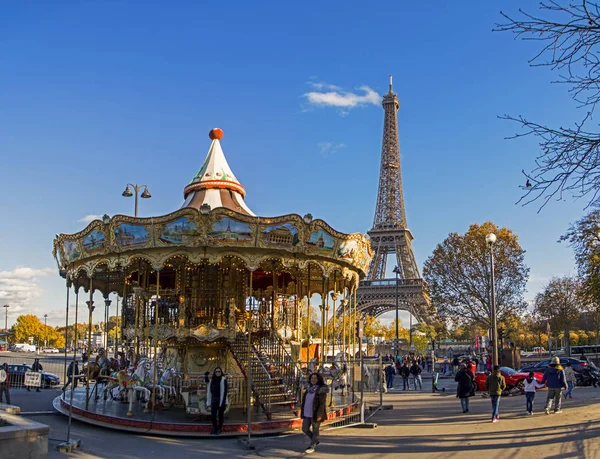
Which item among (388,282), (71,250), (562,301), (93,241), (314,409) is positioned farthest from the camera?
(388,282)

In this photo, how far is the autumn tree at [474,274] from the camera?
134ft

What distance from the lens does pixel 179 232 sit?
14.4m

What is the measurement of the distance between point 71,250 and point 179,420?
6.15 metres

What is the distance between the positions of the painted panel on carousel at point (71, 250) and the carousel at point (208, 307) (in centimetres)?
3

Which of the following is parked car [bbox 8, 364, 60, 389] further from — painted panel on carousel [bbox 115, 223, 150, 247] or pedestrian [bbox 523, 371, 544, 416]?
pedestrian [bbox 523, 371, 544, 416]

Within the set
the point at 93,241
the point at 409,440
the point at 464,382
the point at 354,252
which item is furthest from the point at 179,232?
the point at 464,382

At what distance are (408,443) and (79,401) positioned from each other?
10.0 metres

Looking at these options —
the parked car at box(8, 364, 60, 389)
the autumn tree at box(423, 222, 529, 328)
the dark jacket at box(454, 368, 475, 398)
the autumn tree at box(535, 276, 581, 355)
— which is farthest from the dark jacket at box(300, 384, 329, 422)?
the autumn tree at box(535, 276, 581, 355)

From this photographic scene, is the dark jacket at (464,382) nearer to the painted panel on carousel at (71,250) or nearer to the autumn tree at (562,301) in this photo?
the painted panel on carousel at (71,250)

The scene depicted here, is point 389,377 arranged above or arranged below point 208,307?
below

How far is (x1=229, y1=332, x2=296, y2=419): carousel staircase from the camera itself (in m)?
15.0

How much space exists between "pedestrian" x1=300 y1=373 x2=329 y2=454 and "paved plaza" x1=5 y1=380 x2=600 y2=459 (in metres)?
0.33

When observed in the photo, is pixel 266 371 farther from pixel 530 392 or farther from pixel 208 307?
pixel 530 392

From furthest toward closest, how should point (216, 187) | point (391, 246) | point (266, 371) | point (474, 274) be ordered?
point (391, 246), point (474, 274), point (216, 187), point (266, 371)
